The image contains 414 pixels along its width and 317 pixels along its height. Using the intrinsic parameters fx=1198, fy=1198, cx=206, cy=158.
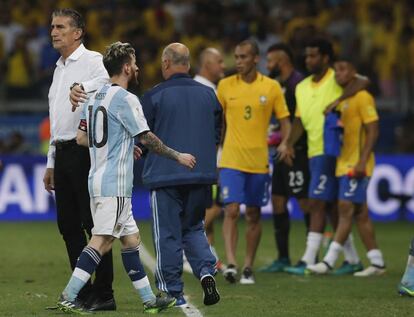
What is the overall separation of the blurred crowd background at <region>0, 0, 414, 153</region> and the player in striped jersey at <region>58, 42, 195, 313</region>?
12.1 metres

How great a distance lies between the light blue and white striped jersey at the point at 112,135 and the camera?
30.6 ft

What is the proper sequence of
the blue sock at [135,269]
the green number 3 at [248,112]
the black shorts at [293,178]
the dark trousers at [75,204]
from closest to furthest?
1. the blue sock at [135,269]
2. the dark trousers at [75,204]
3. the green number 3 at [248,112]
4. the black shorts at [293,178]

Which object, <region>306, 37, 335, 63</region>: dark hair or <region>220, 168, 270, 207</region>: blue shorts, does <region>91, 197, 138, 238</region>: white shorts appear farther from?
<region>306, 37, 335, 63</region>: dark hair

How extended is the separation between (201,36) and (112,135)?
1483cm

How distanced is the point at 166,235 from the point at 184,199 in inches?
14.7

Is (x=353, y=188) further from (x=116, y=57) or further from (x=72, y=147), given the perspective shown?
(x=116, y=57)

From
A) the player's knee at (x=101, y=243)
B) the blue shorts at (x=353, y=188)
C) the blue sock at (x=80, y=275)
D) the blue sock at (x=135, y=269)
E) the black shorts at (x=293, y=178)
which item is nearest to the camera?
the blue sock at (x=80, y=275)

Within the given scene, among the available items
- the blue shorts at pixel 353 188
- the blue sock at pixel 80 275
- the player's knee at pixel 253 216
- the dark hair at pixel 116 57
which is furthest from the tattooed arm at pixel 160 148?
the blue shorts at pixel 353 188

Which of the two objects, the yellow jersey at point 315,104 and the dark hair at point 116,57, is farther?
the yellow jersey at point 315,104

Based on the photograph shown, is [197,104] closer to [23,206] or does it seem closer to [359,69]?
[23,206]

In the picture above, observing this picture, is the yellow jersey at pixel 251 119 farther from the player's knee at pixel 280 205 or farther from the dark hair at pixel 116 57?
the dark hair at pixel 116 57

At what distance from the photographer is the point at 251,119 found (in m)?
12.8

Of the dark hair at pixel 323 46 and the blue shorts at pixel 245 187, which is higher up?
the dark hair at pixel 323 46

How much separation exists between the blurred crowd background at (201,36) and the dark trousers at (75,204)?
1133 cm
